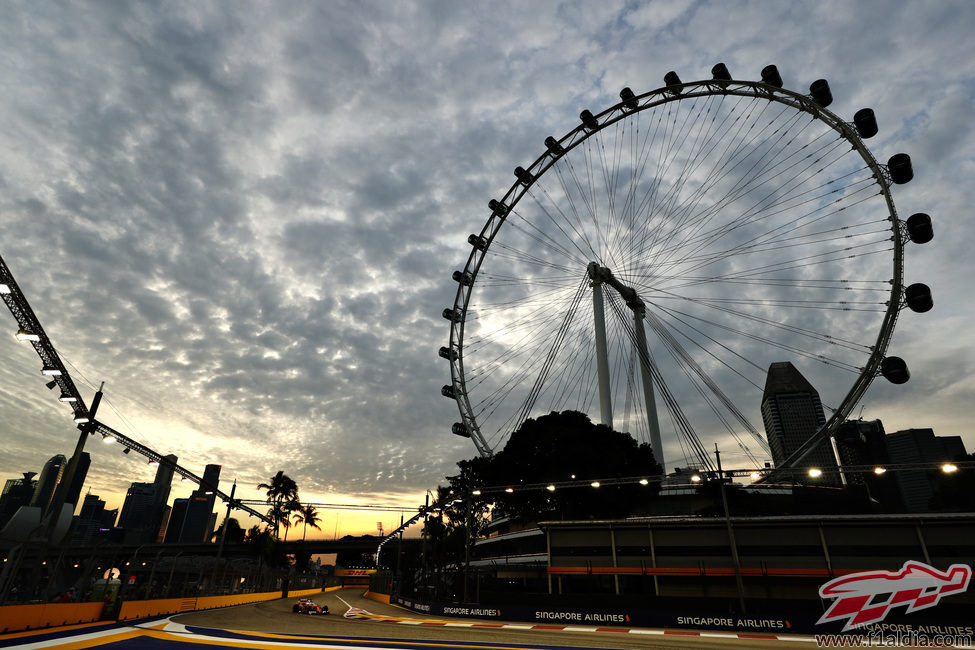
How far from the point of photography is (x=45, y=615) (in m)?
18.9

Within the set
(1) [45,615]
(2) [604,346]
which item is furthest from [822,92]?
(1) [45,615]

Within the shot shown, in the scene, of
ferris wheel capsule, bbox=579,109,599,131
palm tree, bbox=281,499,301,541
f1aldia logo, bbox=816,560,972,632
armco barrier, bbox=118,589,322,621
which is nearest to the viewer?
armco barrier, bbox=118,589,322,621

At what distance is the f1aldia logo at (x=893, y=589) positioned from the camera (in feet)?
87.2

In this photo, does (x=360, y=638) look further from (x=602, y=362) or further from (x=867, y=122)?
(x=867, y=122)

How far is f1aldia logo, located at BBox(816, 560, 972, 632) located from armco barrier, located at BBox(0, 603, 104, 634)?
35.3 m

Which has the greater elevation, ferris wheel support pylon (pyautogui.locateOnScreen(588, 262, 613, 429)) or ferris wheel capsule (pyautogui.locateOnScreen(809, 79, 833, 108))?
ferris wheel capsule (pyautogui.locateOnScreen(809, 79, 833, 108))

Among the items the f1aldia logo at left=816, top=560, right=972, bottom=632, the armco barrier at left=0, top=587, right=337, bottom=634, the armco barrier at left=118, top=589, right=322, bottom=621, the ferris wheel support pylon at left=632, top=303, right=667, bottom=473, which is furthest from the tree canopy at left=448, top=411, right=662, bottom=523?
the armco barrier at left=0, top=587, right=337, bottom=634

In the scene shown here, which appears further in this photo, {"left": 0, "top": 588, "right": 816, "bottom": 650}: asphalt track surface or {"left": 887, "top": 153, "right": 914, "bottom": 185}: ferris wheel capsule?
{"left": 887, "top": 153, "right": 914, "bottom": 185}: ferris wheel capsule

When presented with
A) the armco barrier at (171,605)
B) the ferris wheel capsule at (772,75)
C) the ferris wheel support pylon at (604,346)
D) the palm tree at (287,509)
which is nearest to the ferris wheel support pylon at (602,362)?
the ferris wheel support pylon at (604,346)

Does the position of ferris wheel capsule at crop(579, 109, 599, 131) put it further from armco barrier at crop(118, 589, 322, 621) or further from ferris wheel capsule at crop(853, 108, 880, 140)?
armco barrier at crop(118, 589, 322, 621)

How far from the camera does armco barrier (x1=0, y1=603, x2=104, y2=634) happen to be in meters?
17.2

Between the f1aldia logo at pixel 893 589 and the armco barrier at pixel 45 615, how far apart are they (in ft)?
116

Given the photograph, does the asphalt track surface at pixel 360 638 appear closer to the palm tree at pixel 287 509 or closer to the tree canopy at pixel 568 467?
the tree canopy at pixel 568 467

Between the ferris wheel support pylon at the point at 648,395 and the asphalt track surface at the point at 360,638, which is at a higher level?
the ferris wheel support pylon at the point at 648,395
